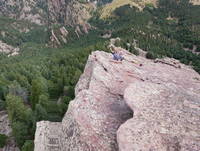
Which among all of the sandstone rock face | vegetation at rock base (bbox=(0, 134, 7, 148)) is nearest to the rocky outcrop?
vegetation at rock base (bbox=(0, 134, 7, 148))

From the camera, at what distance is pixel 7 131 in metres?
64.6

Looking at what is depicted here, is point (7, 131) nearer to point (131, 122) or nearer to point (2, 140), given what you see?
point (2, 140)

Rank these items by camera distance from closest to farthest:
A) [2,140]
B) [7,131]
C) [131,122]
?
1. [131,122]
2. [2,140]
3. [7,131]

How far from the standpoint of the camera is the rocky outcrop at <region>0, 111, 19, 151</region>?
57.3 meters

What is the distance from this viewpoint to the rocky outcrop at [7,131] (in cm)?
5734

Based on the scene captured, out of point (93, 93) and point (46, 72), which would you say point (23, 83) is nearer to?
point (46, 72)

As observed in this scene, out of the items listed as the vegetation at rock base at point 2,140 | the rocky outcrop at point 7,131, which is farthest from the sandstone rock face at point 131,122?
the rocky outcrop at point 7,131

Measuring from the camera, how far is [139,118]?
91.5ft

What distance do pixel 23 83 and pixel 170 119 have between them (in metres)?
70.8

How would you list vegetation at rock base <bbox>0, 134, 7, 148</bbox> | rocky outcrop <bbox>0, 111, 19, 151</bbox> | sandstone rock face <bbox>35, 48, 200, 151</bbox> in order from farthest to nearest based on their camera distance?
rocky outcrop <bbox>0, 111, 19, 151</bbox>
vegetation at rock base <bbox>0, 134, 7, 148</bbox>
sandstone rock face <bbox>35, 48, 200, 151</bbox>

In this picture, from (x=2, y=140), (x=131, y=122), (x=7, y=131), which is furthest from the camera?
(x=7, y=131)

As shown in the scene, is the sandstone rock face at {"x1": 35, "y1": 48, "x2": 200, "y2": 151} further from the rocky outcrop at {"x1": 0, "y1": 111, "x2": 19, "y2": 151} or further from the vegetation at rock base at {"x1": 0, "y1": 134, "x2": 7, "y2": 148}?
the rocky outcrop at {"x1": 0, "y1": 111, "x2": 19, "y2": 151}

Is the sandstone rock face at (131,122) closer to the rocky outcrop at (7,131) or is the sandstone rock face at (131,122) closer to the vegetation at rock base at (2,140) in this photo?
the vegetation at rock base at (2,140)

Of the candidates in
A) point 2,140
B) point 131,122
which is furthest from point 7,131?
point 131,122
